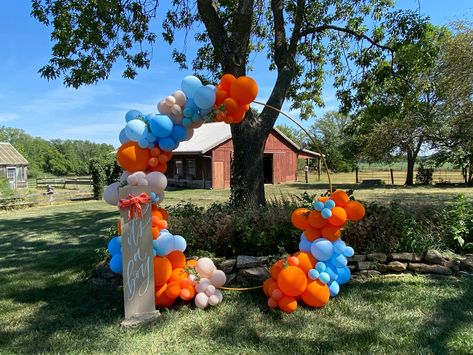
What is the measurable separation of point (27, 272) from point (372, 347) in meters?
5.66

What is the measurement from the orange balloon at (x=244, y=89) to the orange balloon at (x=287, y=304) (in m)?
2.30

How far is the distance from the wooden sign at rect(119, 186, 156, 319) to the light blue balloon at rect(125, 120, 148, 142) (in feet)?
1.92

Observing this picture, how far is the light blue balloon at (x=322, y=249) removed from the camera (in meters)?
4.32

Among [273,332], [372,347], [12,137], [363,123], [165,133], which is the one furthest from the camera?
[12,137]

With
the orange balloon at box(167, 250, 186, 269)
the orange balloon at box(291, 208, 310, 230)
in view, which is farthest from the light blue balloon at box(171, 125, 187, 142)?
the orange balloon at box(291, 208, 310, 230)

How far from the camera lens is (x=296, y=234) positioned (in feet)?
17.6

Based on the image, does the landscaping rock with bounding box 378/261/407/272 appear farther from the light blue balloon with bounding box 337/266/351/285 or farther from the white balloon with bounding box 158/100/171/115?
the white balloon with bounding box 158/100/171/115

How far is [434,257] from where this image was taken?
17.3ft

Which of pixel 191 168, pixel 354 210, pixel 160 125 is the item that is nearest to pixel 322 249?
pixel 354 210

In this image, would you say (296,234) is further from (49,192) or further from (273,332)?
(49,192)

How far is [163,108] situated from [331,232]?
2.46 meters

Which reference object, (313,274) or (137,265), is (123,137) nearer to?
(137,265)

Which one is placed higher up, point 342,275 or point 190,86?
point 190,86

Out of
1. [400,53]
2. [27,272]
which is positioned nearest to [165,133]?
[27,272]
